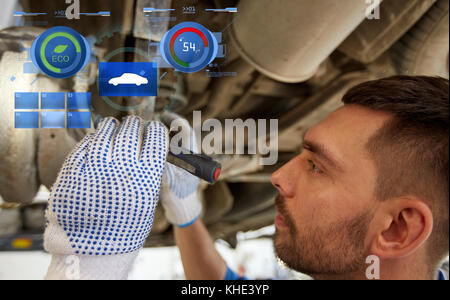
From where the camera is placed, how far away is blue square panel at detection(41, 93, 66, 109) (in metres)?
0.45

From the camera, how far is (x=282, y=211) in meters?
0.53

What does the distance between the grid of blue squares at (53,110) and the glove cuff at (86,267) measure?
19 centimetres

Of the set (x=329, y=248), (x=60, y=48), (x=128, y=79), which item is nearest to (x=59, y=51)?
(x=60, y=48)

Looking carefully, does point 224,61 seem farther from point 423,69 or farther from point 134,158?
point 423,69

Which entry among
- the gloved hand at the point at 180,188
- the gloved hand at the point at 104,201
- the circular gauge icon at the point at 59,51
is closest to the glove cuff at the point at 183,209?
the gloved hand at the point at 180,188

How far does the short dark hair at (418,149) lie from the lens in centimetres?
43

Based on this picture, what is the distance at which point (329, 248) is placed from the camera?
1.55 ft

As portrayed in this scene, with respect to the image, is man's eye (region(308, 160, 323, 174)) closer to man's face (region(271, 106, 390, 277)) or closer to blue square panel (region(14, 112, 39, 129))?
man's face (region(271, 106, 390, 277))

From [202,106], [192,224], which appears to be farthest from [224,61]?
[192,224]

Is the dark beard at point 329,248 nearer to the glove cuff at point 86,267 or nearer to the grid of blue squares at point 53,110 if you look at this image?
the glove cuff at point 86,267

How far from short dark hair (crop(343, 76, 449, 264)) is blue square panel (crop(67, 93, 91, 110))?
0.41 m

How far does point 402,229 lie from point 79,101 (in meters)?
0.49

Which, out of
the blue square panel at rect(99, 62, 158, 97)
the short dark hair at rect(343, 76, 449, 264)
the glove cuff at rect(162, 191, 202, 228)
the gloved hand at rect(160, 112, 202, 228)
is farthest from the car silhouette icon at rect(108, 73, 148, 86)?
the short dark hair at rect(343, 76, 449, 264)
